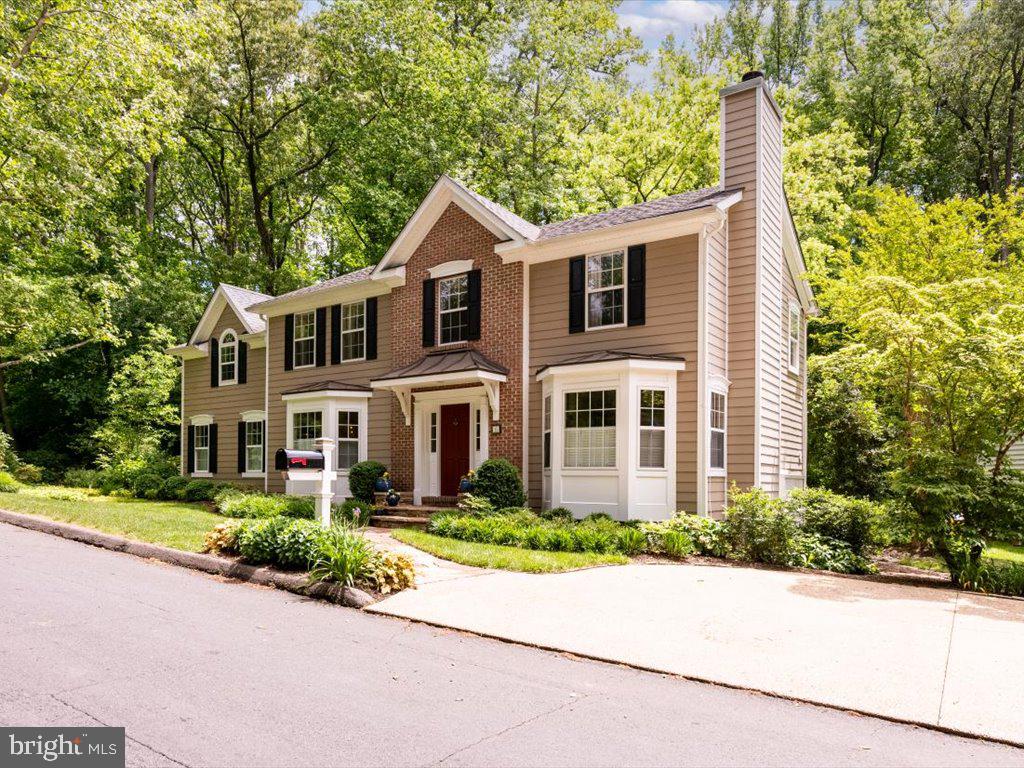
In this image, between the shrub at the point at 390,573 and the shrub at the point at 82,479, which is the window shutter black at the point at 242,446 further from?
the shrub at the point at 390,573

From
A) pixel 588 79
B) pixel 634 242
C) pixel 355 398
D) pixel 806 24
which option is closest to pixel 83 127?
pixel 355 398

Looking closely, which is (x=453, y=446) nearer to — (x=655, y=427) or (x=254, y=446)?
(x=655, y=427)

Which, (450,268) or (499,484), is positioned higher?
(450,268)

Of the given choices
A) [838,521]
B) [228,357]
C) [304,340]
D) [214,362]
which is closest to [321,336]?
[304,340]

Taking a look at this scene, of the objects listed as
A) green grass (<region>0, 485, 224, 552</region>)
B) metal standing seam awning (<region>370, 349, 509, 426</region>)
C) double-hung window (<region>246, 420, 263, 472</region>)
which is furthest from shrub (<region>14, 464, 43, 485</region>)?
metal standing seam awning (<region>370, 349, 509, 426</region>)

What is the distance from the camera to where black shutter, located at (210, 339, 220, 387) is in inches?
873

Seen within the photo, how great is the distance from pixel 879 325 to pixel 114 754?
9.70 m

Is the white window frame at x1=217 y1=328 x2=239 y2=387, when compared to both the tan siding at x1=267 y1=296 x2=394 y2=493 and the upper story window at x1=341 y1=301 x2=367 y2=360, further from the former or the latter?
the upper story window at x1=341 y1=301 x2=367 y2=360

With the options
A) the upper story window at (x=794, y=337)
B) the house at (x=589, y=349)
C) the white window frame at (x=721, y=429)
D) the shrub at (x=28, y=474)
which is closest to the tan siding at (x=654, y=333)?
the house at (x=589, y=349)

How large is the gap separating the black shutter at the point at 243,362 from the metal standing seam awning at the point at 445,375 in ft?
23.4

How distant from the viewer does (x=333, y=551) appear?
24.7 ft

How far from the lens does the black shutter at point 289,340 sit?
766 inches

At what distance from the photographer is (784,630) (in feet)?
20.3

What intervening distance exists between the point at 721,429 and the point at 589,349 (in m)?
2.83
